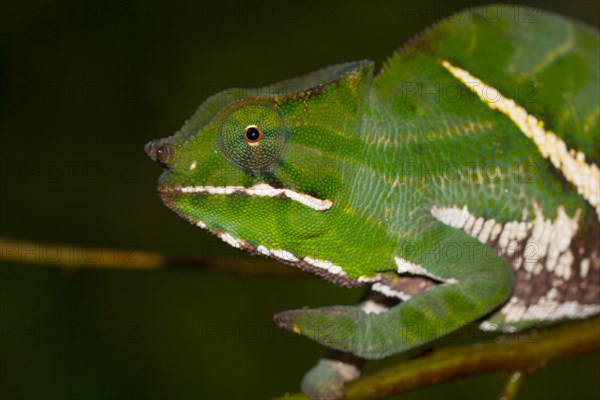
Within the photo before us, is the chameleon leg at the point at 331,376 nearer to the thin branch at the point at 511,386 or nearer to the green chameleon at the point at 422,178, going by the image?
the green chameleon at the point at 422,178

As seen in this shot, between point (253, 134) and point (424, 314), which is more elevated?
point (253, 134)

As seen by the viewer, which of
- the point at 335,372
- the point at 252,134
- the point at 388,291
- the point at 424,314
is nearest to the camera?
the point at 252,134

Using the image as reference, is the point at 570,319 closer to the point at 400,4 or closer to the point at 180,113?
the point at 180,113

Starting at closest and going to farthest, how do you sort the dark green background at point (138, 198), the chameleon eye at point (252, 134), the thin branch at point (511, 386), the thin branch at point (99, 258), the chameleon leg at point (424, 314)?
the chameleon eye at point (252, 134) < the chameleon leg at point (424, 314) < the thin branch at point (511, 386) < the thin branch at point (99, 258) < the dark green background at point (138, 198)

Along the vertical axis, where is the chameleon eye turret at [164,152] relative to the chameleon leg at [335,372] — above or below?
above

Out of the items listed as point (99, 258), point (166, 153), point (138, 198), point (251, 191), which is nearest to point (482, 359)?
point (251, 191)

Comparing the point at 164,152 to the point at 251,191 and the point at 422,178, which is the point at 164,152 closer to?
the point at 251,191

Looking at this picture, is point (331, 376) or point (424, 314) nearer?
point (424, 314)

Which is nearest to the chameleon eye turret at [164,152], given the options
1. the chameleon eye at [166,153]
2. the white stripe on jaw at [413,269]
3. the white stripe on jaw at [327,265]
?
the chameleon eye at [166,153]
